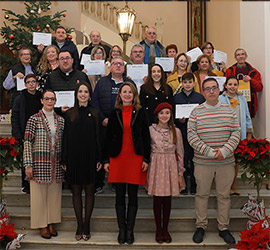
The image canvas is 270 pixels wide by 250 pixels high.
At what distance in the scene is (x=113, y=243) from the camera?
407 centimetres

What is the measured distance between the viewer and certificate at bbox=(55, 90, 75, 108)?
458 cm

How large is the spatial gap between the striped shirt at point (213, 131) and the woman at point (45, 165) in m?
1.64

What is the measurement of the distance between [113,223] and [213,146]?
64.3 inches

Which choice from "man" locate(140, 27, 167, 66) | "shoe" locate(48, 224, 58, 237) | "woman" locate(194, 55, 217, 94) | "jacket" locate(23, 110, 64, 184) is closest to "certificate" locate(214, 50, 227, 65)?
"woman" locate(194, 55, 217, 94)

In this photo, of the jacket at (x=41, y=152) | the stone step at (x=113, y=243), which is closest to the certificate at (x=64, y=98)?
the jacket at (x=41, y=152)

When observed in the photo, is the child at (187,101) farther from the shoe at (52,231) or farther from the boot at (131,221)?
the shoe at (52,231)

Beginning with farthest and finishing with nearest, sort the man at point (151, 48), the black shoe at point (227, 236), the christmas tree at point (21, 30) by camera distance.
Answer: the christmas tree at point (21, 30) → the man at point (151, 48) → the black shoe at point (227, 236)

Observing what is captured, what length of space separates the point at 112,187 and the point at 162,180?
1.30 metres

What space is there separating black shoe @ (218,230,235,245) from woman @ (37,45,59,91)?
3.25 meters

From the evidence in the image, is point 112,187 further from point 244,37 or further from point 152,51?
point 244,37

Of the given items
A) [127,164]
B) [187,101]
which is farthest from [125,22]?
[127,164]

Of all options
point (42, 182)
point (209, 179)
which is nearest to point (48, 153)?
point (42, 182)

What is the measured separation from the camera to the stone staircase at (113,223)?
13.4ft

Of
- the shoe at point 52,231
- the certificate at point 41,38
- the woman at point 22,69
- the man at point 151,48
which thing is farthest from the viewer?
the man at point 151,48
